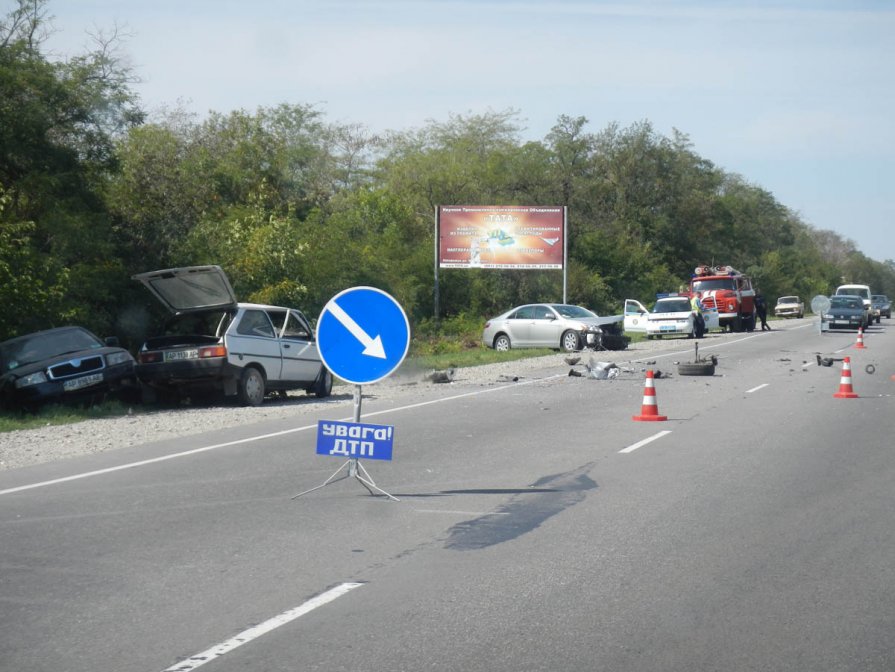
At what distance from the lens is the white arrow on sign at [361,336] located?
9141 millimetres

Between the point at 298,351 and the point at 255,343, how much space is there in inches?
47.3

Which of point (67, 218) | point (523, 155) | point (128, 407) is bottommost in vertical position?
point (128, 407)

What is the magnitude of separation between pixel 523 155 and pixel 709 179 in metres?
21.5

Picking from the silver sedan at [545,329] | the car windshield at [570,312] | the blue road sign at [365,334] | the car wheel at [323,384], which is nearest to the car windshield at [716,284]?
the silver sedan at [545,329]

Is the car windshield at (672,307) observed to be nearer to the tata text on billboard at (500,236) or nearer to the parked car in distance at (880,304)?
the tata text on billboard at (500,236)

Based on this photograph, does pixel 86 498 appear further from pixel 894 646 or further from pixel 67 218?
pixel 67 218

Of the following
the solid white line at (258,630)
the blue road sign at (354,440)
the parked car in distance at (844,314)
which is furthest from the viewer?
the parked car in distance at (844,314)

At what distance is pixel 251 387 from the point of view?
17562 mm

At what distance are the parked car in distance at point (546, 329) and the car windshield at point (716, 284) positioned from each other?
14971mm

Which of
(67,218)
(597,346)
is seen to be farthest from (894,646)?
(597,346)

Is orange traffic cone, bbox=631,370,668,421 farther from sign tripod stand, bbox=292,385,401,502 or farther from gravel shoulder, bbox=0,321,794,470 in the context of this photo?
sign tripod stand, bbox=292,385,401,502

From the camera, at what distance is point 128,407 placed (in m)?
17.8

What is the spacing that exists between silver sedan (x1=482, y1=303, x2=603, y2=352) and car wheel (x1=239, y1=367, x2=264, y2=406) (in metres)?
16.4

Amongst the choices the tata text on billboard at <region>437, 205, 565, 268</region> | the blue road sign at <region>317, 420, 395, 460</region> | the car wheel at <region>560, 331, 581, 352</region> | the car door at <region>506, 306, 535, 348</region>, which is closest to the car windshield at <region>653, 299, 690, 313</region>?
the tata text on billboard at <region>437, 205, 565, 268</region>
